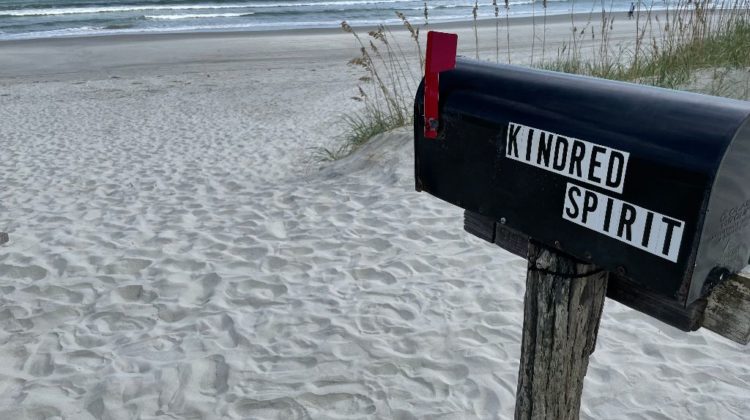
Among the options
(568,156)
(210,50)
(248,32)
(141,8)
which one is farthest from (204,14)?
(568,156)

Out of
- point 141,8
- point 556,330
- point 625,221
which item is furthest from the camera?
point 141,8

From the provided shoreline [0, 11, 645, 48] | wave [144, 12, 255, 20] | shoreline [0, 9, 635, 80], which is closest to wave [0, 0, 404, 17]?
wave [144, 12, 255, 20]

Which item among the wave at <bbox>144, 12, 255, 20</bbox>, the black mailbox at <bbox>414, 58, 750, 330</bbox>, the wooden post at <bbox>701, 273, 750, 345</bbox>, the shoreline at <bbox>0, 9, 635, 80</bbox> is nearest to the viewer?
the black mailbox at <bbox>414, 58, 750, 330</bbox>

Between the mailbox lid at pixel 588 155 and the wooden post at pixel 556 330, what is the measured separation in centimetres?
16

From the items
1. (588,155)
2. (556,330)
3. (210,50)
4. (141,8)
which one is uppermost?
(588,155)

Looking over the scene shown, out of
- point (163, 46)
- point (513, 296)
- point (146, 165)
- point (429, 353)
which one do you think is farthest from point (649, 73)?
point (163, 46)

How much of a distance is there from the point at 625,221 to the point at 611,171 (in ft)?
0.29

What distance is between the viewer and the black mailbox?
3.43 feet

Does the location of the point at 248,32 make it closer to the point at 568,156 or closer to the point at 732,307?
the point at 568,156

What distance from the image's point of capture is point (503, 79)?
1.39 metres

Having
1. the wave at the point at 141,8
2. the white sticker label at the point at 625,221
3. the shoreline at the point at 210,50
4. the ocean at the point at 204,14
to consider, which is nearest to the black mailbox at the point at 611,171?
the white sticker label at the point at 625,221

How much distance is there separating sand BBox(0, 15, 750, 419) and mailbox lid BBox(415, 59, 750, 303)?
1.43m

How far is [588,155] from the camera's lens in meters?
1.16

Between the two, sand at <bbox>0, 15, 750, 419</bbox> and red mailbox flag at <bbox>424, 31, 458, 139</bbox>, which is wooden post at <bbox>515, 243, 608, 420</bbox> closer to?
red mailbox flag at <bbox>424, 31, 458, 139</bbox>
